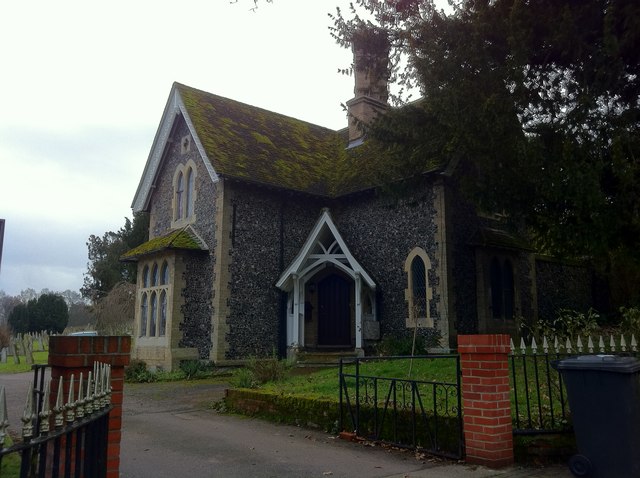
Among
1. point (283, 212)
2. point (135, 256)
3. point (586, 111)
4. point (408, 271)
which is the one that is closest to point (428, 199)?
point (408, 271)

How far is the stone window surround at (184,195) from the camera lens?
61.7 feet

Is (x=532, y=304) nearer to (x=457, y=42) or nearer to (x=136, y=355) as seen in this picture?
(x=457, y=42)

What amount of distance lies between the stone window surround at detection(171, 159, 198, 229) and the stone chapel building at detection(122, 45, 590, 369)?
49 millimetres

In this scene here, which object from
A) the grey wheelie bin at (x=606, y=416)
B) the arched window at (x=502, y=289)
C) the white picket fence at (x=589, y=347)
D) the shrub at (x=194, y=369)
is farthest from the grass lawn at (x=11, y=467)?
the arched window at (x=502, y=289)

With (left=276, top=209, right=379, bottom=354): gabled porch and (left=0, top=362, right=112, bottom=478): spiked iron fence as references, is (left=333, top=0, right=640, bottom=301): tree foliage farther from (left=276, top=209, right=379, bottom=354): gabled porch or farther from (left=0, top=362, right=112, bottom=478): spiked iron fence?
(left=0, top=362, right=112, bottom=478): spiked iron fence

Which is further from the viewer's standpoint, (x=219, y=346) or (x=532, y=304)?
(x=532, y=304)

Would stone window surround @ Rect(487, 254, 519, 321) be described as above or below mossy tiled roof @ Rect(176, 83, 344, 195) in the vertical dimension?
below

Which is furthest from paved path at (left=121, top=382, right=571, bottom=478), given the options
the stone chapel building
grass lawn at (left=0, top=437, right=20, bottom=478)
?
the stone chapel building

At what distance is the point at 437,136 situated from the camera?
34.5 feet

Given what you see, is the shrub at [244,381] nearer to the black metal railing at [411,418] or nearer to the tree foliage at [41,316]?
the black metal railing at [411,418]

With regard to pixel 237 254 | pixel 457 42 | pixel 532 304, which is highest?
pixel 457 42

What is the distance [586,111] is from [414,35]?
3.60m

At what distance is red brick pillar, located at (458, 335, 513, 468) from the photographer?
5746mm

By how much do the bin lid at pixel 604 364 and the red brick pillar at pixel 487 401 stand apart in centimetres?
64
